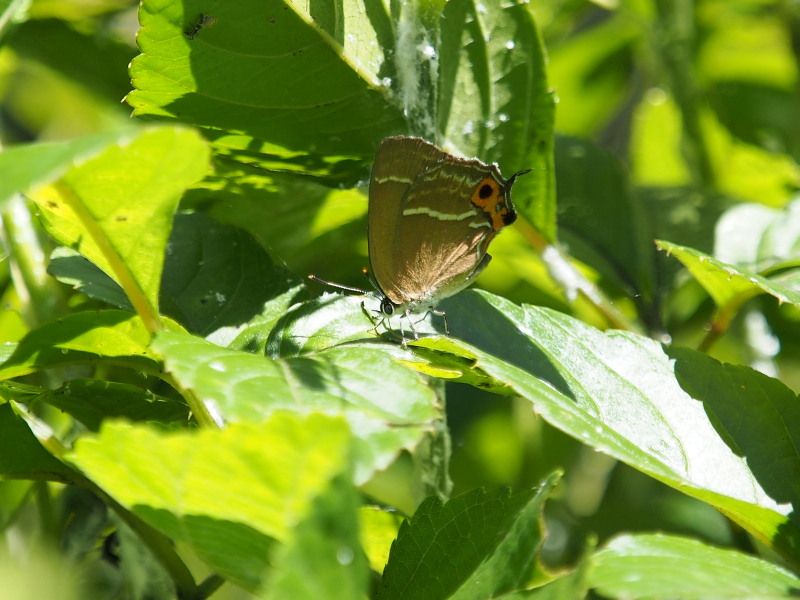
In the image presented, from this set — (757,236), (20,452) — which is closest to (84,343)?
(20,452)

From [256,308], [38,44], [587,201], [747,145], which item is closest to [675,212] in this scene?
[587,201]

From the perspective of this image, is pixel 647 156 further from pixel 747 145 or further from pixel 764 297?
pixel 764 297

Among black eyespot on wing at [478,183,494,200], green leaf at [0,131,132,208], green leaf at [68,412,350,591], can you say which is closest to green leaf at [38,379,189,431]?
green leaf at [68,412,350,591]

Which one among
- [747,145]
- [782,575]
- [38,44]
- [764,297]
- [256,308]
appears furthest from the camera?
[747,145]

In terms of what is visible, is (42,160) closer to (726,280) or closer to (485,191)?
(485,191)

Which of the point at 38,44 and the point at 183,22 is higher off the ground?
→ the point at 183,22

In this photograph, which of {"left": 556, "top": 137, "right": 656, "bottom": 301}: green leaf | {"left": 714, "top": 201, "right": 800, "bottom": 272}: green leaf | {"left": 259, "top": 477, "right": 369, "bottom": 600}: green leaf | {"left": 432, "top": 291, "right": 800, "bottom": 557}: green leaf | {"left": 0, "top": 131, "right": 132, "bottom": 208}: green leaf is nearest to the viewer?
{"left": 259, "top": 477, "right": 369, "bottom": 600}: green leaf

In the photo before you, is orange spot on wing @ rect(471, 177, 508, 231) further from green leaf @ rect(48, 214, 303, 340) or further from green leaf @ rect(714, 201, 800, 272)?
green leaf @ rect(714, 201, 800, 272)
